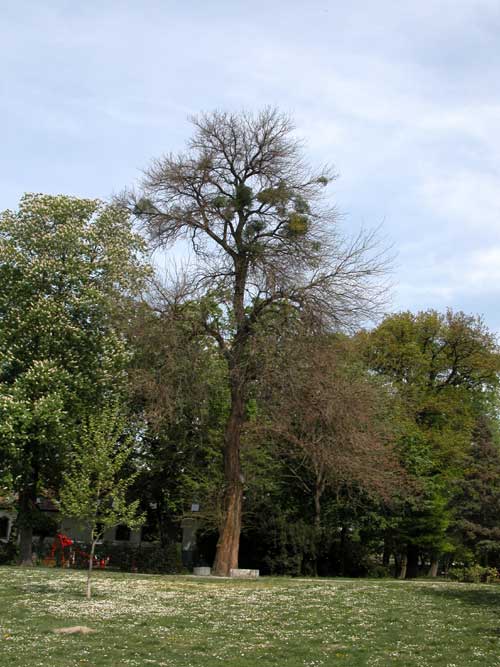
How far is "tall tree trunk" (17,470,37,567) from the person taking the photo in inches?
1419

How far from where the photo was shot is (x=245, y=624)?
1794 cm

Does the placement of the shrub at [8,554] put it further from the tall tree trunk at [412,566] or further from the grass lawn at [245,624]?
the tall tree trunk at [412,566]

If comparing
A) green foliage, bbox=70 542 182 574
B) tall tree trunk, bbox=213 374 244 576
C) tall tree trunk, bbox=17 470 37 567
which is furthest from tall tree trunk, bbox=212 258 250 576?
tall tree trunk, bbox=17 470 37 567

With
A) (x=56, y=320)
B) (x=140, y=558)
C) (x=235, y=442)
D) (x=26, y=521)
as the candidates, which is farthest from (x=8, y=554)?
(x=235, y=442)

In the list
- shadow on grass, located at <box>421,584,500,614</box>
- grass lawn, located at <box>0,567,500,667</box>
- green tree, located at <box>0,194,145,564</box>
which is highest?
green tree, located at <box>0,194,145,564</box>

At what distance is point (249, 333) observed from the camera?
108 feet

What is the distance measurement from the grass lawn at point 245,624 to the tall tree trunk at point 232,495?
556cm

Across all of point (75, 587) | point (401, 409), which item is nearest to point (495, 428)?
point (401, 409)

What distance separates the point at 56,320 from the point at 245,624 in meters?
19.5

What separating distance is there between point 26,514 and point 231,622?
2108 centimetres

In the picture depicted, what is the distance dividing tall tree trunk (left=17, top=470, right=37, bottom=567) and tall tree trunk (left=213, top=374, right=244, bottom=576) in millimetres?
9208

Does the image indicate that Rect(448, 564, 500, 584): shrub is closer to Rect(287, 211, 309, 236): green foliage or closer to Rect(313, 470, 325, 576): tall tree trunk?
Rect(313, 470, 325, 576): tall tree trunk

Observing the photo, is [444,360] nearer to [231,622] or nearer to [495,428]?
[495,428]

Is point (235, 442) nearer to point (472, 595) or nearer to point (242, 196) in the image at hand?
point (242, 196)
